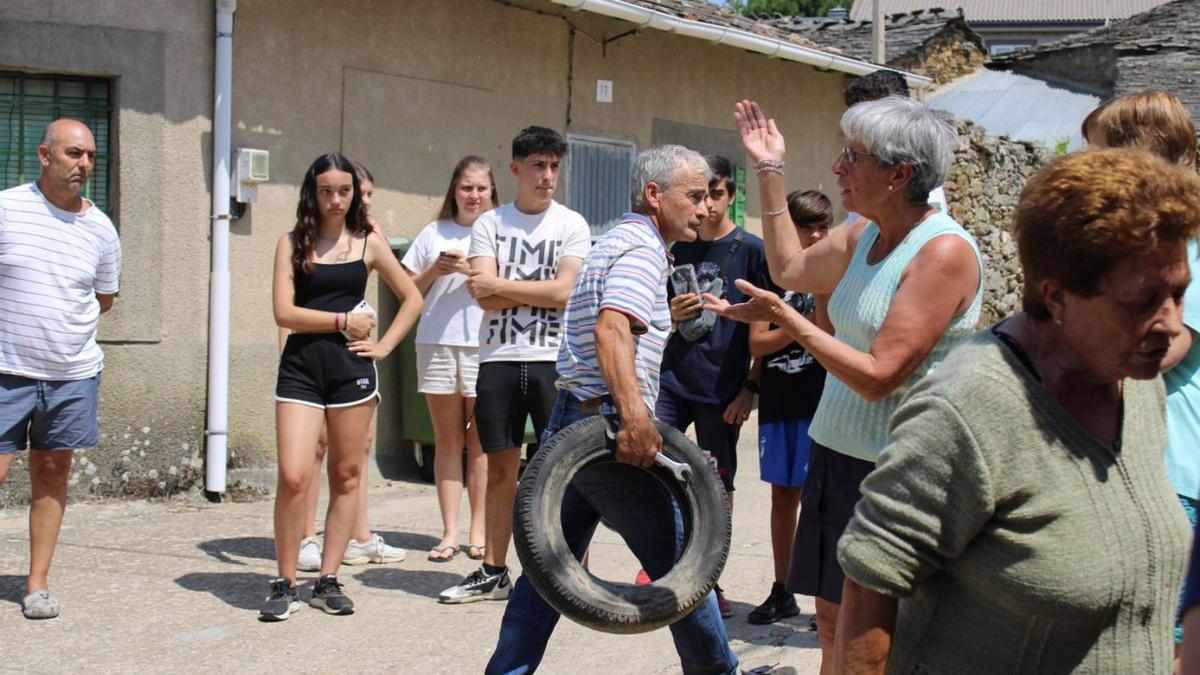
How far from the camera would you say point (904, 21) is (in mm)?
22141

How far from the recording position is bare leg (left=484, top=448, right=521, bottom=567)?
238 inches

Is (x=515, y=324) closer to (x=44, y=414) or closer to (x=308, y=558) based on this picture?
(x=308, y=558)

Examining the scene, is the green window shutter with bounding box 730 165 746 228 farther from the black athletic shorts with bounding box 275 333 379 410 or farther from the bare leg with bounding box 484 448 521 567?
the black athletic shorts with bounding box 275 333 379 410

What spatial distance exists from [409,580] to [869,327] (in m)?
3.72

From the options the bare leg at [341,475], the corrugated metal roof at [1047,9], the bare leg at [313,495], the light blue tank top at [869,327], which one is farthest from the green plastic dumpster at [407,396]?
the corrugated metal roof at [1047,9]

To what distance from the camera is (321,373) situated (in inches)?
233

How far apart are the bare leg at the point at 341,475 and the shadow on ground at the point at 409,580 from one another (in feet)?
1.69

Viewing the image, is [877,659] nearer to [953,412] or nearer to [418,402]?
[953,412]

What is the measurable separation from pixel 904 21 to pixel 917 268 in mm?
19943

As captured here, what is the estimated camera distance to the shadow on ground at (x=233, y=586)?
240 inches

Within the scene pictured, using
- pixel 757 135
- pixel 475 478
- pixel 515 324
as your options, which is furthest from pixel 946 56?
pixel 757 135

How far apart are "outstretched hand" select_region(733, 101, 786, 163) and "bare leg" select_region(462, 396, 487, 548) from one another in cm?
294

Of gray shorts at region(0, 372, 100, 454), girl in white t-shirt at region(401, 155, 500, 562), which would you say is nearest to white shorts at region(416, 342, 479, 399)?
girl in white t-shirt at region(401, 155, 500, 562)

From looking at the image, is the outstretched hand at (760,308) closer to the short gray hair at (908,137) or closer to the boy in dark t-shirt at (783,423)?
→ the short gray hair at (908,137)
